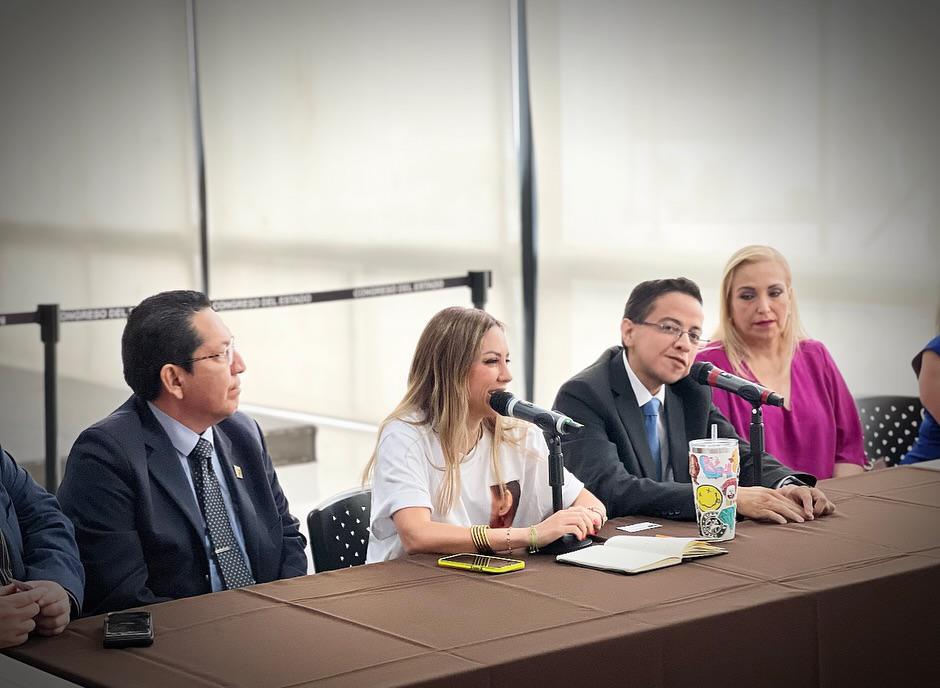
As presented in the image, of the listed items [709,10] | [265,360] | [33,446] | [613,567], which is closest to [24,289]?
[33,446]

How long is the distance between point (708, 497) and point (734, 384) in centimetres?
46

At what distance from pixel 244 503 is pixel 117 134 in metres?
3.54

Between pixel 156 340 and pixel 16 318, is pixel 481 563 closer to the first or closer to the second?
pixel 156 340

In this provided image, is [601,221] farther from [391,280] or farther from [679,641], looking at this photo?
[679,641]

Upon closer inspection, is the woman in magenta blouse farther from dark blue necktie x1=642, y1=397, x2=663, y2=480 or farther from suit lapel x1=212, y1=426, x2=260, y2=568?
suit lapel x1=212, y1=426, x2=260, y2=568

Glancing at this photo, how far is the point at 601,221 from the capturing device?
555 cm

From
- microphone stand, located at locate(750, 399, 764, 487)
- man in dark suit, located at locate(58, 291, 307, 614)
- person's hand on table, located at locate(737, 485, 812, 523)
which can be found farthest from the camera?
microphone stand, located at locate(750, 399, 764, 487)

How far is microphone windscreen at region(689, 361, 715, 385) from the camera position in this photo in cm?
294

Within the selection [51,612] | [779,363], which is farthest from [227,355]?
[779,363]

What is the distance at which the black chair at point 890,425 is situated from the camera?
3.90m

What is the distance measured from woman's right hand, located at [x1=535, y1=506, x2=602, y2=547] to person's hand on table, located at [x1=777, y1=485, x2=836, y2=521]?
1.69ft

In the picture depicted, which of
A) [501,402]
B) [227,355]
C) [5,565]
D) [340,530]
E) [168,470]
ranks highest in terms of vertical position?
[227,355]

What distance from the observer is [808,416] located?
11.6 ft

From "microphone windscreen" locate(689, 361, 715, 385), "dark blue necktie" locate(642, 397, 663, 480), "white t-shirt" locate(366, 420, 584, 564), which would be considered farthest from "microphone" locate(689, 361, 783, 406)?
"white t-shirt" locate(366, 420, 584, 564)
